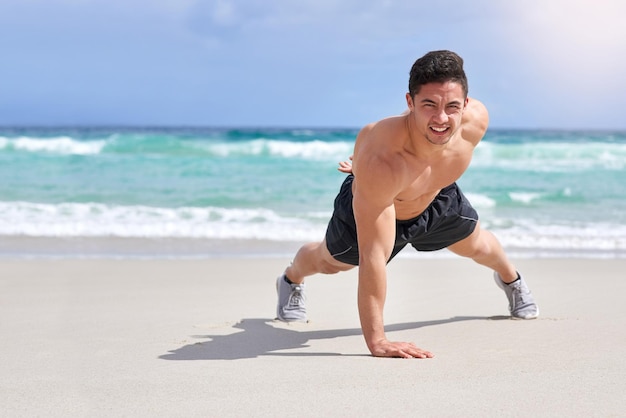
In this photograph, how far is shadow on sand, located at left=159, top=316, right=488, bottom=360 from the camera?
369 cm

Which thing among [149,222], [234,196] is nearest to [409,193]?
[149,222]

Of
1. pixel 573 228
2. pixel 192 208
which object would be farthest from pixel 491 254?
pixel 192 208

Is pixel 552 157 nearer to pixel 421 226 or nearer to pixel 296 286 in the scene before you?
pixel 296 286

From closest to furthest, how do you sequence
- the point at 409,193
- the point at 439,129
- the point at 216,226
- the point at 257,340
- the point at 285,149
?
1. the point at 439,129
2. the point at 409,193
3. the point at 257,340
4. the point at 216,226
5. the point at 285,149

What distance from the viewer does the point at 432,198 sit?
12.7 ft

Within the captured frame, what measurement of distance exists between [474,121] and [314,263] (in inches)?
46.6

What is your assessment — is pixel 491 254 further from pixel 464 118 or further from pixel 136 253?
pixel 136 253

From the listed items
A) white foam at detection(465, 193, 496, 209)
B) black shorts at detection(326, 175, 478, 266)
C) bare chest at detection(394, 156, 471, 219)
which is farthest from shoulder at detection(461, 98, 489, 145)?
white foam at detection(465, 193, 496, 209)

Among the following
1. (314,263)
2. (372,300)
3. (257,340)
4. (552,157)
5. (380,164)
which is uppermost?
(552,157)

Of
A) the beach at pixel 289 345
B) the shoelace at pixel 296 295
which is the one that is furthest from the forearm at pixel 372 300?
the shoelace at pixel 296 295

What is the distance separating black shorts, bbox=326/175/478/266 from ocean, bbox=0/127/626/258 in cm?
343

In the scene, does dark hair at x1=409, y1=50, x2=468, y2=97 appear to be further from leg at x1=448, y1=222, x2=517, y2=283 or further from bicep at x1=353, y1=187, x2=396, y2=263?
leg at x1=448, y1=222, x2=517, y2=283

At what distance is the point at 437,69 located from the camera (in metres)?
3.21

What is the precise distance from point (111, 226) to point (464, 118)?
20.9 ft
